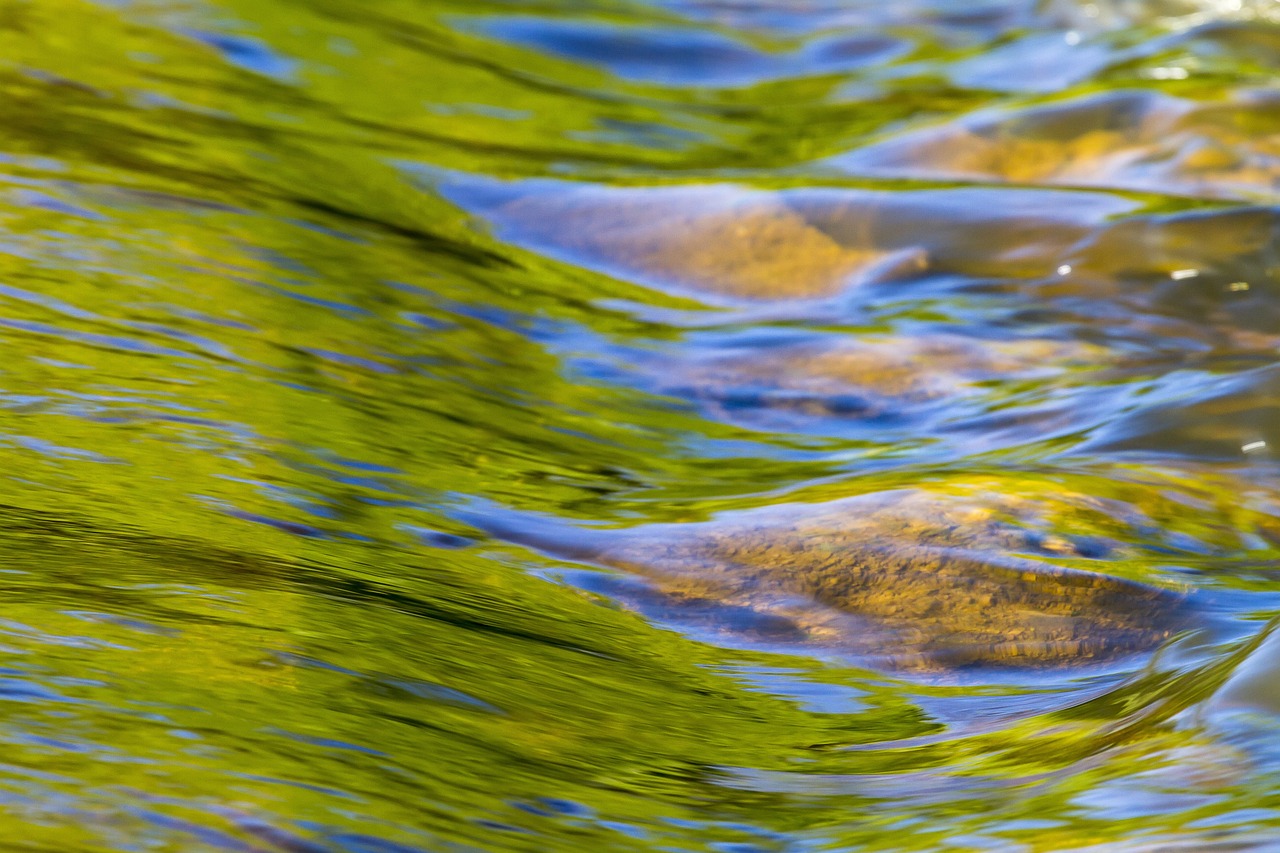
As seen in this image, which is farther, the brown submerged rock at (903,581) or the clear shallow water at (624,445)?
the brown submerged rock at (903,581)

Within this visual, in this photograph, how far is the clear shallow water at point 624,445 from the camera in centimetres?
185

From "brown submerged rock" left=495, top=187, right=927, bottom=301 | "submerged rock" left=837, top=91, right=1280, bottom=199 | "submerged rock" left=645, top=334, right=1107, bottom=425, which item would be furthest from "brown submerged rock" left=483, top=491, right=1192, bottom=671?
"submerged rock" left=837, top=91, right=1280, bottom=199

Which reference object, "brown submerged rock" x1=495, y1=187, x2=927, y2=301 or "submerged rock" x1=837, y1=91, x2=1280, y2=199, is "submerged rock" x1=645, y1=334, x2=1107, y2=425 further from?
"submerged rock" x1=837, y1=91, x2=1280, y2=199

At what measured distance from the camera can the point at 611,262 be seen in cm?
497

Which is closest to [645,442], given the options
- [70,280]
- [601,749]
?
[70,280]

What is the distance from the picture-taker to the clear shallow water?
1854 mm

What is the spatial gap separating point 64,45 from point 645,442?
2761mm

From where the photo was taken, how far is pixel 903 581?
2807mm

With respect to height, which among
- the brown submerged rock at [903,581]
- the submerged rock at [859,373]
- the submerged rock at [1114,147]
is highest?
the submerged rock at [1114,147]

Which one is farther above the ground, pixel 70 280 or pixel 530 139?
pixel 530 139

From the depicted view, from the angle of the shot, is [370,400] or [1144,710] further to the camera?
[370,400]

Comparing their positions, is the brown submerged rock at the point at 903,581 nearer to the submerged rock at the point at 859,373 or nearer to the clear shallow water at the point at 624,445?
the clear shallow water at the point at 624,445

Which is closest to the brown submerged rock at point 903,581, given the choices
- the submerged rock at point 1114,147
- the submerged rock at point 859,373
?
the submerged rock at point 859,373

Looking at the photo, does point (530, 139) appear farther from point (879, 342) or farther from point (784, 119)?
point (879, 342)
